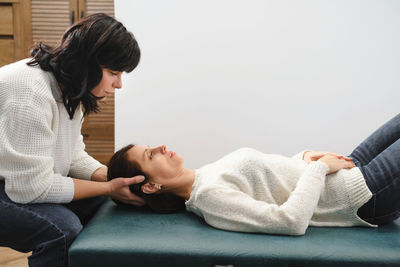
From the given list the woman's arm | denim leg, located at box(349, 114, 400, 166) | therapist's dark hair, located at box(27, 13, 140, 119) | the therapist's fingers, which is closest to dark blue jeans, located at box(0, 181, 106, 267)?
the woman's arm

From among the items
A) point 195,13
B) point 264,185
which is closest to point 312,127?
point 195,13

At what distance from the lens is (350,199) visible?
1.25m

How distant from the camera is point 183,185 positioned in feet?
4.44

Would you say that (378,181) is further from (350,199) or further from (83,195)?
(83,195)

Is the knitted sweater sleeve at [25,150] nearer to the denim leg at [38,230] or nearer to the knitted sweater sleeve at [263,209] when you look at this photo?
the denim leg at [38,230]

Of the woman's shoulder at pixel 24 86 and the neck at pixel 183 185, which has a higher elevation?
the woman's shoulder at pixel 24 86

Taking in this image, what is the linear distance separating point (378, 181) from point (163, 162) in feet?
2.52

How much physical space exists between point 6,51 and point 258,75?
2176 mm

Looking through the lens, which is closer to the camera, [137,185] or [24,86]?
[24,86]

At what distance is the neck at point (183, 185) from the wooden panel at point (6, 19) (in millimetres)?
2542

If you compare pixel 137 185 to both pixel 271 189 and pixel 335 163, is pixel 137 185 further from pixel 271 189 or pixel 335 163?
pixel 335 163

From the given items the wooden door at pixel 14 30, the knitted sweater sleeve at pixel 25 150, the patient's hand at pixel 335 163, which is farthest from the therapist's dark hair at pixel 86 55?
the wooden door at pixel 14 30

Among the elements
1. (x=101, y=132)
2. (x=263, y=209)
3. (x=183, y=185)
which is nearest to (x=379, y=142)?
(x=263, y=209)

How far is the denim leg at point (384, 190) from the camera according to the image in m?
1.24
